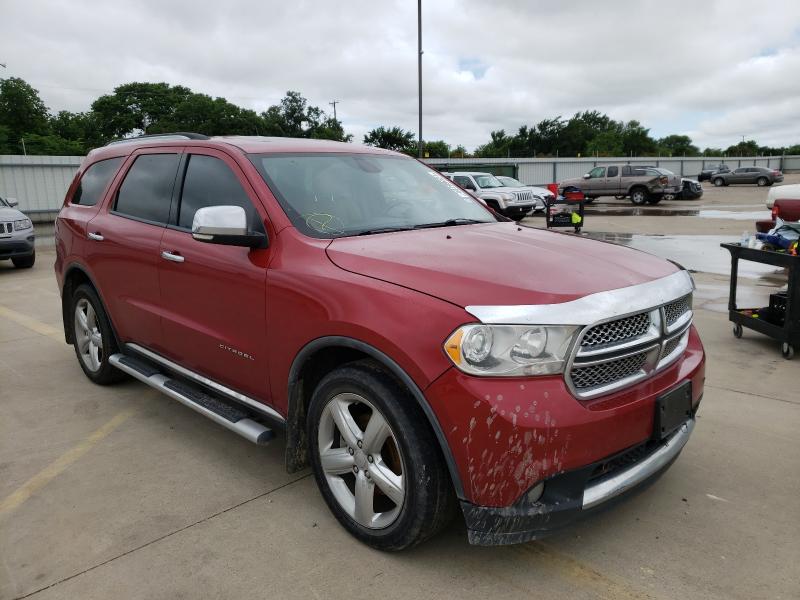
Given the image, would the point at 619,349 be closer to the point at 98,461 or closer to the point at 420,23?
the point at 98,461

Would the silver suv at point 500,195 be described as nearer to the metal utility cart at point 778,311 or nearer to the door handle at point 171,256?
the metal utility cart at point 778,311

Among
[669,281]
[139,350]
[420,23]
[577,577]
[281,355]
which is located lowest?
[577,577]

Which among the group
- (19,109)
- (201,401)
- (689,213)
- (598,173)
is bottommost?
(201,401)

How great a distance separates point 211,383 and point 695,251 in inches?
446

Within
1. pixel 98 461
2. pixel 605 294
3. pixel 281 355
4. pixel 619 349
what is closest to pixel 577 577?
pixel 619 349

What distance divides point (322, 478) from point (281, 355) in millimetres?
602

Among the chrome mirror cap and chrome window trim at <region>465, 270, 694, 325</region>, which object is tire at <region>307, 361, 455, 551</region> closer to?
chrome window trim at <region>465, 270, 694, 325</region>

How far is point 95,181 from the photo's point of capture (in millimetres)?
4801

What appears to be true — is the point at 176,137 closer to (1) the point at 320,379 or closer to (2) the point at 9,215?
(1) the point at 320,379

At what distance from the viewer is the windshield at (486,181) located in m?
21.0

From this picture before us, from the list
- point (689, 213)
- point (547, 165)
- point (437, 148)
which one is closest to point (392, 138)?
point (437, 148)

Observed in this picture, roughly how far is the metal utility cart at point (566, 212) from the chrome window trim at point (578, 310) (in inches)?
374

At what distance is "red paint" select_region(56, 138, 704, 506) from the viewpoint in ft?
7.15

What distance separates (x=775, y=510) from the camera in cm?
294
